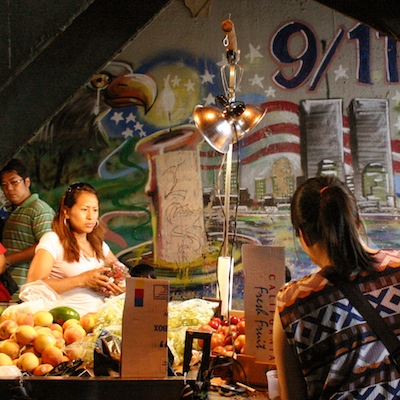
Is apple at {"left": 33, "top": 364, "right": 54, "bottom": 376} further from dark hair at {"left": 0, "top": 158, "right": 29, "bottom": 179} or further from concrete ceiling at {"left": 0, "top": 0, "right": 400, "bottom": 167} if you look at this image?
dark hair at {"left": 0, "top": 158, "right": 29, "bottom": 179}

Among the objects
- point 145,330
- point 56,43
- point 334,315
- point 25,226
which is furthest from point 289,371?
point 25,226

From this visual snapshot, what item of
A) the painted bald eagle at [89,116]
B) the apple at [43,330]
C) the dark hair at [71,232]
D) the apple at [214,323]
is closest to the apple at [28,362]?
the apple at [43,330]

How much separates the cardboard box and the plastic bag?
0.93 meters

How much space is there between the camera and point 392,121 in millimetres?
4406

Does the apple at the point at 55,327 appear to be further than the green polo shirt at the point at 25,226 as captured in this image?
No

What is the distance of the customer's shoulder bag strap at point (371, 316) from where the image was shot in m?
1.04

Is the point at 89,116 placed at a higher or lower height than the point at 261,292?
higher

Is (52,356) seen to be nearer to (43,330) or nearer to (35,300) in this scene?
(43,330)

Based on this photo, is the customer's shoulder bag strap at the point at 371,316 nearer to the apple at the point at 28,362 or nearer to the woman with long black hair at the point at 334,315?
the woman with long black hair at the point at 334,315

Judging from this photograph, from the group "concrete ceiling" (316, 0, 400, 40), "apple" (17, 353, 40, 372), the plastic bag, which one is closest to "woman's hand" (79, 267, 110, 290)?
the plastic bag

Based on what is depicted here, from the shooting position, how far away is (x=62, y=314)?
1911 millimetres

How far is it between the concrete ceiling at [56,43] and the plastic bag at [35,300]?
48.7 inches

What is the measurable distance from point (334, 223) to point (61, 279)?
2051 millimetres

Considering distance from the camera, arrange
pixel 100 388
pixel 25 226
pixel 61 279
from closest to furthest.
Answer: pixel 100 388
pixel 61 279
pixel 25 226
